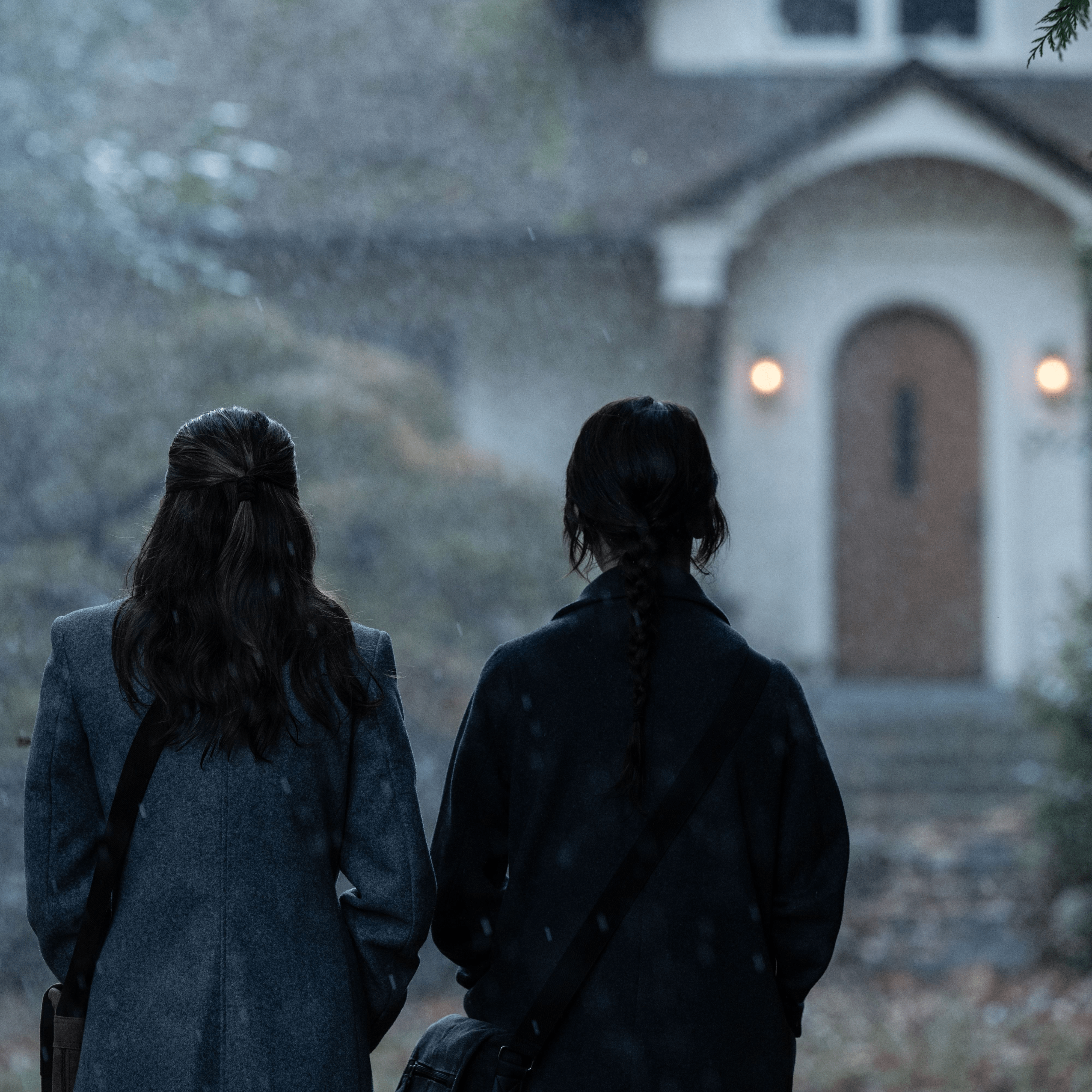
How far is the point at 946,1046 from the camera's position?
5223 mm

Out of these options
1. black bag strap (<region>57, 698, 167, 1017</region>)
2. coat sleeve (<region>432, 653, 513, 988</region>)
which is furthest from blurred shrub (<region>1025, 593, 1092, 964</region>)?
black bag strap (<region>57, 698, 167, 1017</region>)

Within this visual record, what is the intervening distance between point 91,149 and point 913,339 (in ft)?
20.5

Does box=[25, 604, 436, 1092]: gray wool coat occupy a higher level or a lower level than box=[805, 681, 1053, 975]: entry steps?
higher

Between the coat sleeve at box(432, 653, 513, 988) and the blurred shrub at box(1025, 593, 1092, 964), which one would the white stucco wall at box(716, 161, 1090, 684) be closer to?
the blurred shrub at box(1025, 593, 1092, 964)

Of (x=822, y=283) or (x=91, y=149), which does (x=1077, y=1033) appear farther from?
(x=91, y=149)

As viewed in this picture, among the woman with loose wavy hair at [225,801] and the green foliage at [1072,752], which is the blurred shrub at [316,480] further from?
the woman with loose wavy hair at [225,801]

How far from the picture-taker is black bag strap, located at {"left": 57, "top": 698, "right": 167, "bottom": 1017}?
179 centimetres

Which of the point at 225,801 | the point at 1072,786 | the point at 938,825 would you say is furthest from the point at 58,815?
the point at 938,825

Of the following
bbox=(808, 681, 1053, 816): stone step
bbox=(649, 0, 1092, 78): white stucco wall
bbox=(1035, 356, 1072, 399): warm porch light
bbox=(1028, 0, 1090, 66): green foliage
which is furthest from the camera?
bbox=(649, 0, 1092, 78): white stucco wall

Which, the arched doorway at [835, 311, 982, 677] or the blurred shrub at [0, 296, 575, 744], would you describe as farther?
the arched doorway at [835, 311, 982, 677]

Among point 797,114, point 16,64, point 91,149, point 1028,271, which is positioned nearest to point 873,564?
point 1028,271

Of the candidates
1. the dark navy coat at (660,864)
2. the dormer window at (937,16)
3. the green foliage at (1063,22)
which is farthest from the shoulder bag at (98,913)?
the dormer window at (937,16)

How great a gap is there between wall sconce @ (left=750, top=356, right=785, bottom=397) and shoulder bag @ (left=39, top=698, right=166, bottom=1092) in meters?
8.56

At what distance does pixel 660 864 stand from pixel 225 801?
618 mm
